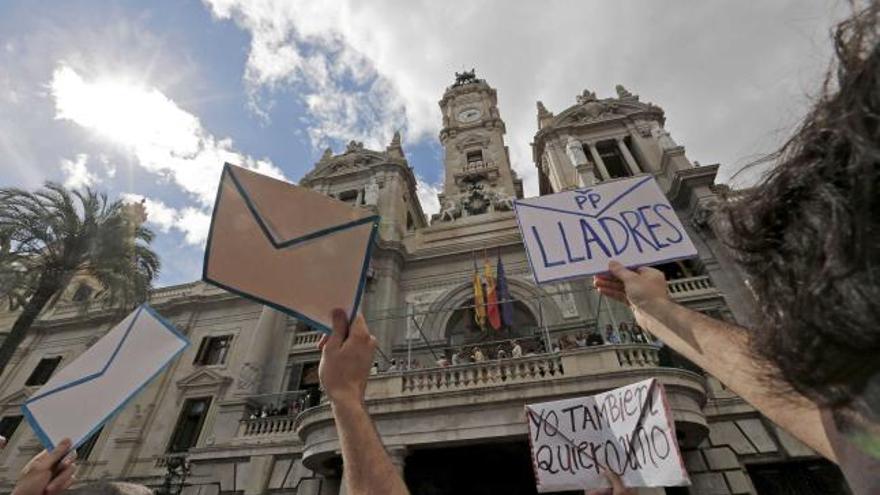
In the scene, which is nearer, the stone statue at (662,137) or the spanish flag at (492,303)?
the spanish flag at (492,303)

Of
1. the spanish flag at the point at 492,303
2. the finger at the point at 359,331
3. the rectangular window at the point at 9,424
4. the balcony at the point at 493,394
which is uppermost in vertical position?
the spanish flag at the point at 492,303

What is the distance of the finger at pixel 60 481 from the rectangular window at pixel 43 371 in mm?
22389

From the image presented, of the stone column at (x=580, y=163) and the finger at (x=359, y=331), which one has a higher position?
the stone column at (x=580, y=163)

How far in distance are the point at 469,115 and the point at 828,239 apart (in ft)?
111

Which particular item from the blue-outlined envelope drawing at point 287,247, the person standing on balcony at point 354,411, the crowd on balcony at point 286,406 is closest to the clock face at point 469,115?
the crowd on balcony at point 286,406

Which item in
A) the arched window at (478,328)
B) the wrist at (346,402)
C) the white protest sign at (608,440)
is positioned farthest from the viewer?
the arched window at (478,328)

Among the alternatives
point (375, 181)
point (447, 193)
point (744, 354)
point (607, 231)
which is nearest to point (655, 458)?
point (607, 231)

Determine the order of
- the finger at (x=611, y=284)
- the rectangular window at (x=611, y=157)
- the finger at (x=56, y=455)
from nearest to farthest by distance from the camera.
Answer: the finger at (x=56, y=455)
the finger at (x=611, y=284)
the rectangular window at (x=611, y=157)

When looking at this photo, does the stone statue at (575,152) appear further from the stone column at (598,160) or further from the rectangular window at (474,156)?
the rectangular window at (474,156)

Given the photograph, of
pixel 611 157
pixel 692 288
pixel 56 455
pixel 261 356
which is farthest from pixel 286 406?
pixel 611 157

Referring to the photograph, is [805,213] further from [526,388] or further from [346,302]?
[526,388]

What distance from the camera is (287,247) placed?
82.8 inches

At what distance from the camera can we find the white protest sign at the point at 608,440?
431 cm

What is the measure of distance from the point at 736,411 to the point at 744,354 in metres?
11.0
